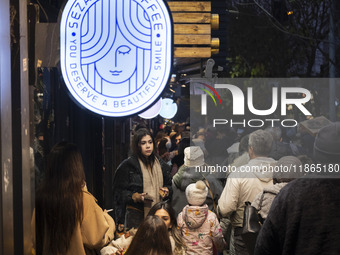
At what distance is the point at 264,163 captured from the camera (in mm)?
7047

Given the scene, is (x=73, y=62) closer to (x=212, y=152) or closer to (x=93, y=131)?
(x=93, y=131)

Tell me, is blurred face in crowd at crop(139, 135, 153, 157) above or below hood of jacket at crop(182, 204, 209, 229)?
above

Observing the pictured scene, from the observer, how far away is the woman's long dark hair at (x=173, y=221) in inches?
265

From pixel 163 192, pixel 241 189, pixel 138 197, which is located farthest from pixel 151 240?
pixel 163 192

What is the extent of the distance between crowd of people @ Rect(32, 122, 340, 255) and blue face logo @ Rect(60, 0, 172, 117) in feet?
2.33

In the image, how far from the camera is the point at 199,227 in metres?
7.06

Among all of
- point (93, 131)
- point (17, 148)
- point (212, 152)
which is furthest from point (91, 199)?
point (212, 152)

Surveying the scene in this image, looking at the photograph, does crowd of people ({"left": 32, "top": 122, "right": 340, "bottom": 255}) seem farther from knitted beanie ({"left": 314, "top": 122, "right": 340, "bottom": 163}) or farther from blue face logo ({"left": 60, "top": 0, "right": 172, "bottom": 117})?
blue face logo ({"left": 60, "top": 0, "right": 172, "bottom": 117})

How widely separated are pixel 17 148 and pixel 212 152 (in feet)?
29.8

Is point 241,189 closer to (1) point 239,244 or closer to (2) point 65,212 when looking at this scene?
(1) point 239,244

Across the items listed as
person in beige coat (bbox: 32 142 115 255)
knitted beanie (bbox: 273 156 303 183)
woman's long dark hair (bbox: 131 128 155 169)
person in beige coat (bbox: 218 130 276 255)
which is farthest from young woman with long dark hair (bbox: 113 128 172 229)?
person in beige coat (bbox: 32 142 115 255)

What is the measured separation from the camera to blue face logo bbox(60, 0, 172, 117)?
431 centimetres

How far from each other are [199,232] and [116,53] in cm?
323

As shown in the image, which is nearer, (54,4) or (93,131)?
(54,4)
